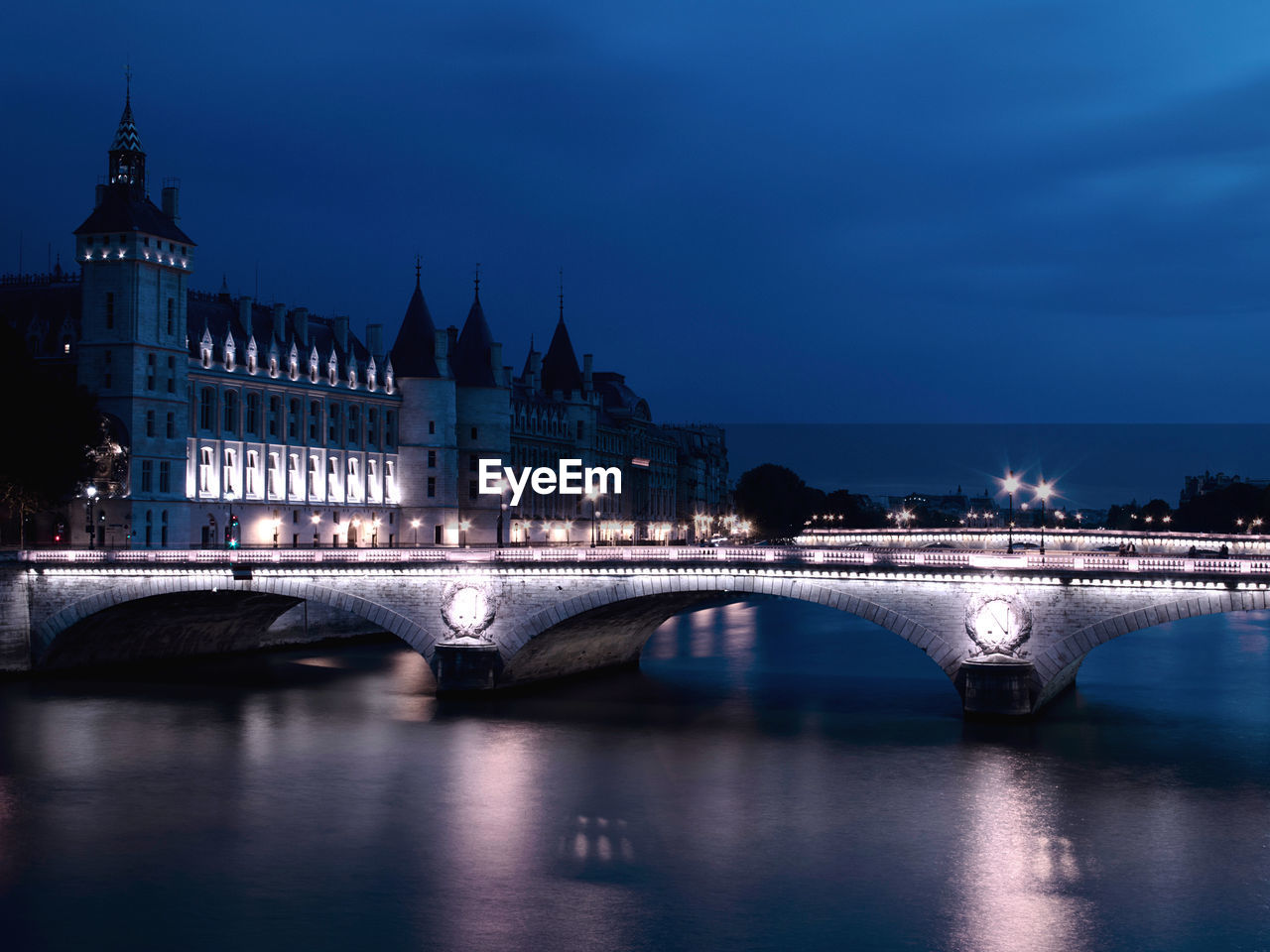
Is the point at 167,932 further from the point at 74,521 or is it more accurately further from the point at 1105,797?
the point at 74,521

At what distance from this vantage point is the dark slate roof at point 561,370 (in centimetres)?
15525

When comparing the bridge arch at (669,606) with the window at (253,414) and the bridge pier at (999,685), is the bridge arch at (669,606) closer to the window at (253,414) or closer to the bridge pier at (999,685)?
the bridge pier at (999,685)

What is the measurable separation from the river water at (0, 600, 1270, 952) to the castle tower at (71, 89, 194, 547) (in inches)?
955

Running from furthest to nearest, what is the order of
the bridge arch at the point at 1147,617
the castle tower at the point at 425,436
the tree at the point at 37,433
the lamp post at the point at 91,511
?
the castle tower at the point at 425,436
the lamp post at the point at 91,511
the tree at the point at 37,433
the bridge arch at the point at 1147,617

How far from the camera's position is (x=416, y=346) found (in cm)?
11906

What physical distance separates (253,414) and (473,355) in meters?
26.7

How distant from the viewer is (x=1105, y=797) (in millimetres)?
41750

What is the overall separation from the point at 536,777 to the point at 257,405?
63.8 metres

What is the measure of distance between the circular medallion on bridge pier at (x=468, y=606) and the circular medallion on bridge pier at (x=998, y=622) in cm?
1898

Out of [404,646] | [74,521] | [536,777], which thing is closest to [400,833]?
[536,777]

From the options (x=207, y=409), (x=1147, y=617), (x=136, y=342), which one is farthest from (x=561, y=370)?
(x=1147, y=617)

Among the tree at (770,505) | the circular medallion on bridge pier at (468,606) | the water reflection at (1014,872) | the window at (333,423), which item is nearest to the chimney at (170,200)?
the window at (333,423)

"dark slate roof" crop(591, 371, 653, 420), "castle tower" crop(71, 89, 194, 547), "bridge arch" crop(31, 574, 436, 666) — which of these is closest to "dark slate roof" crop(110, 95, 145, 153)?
"castle tower" crop(71, 89, 194, 547)

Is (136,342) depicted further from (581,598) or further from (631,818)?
(631,818)
